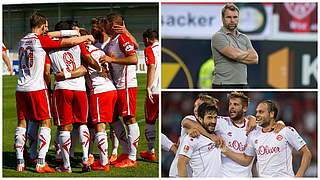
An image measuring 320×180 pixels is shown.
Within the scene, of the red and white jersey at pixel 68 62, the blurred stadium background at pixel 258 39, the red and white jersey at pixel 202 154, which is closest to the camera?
the blurred stadium background at pixel 258 39

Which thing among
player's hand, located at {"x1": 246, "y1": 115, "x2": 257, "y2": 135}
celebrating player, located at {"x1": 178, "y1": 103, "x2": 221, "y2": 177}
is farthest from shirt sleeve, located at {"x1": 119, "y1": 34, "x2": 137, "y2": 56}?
player's hand, located at {"x1": 246, "y1": 115, "x2": 257, "y2": 135}

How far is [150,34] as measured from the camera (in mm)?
6117

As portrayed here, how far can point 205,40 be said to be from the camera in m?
6.07

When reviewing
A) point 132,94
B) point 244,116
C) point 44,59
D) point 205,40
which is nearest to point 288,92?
point 244,116

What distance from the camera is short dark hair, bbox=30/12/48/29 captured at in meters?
6.21

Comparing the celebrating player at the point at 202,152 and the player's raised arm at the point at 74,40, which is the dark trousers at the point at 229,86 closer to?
the celebrating player at the point at 202,152

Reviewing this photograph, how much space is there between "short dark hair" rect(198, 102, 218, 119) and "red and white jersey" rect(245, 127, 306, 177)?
43cm

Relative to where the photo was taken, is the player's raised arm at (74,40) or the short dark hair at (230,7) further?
the player's raised arm at (74,40)

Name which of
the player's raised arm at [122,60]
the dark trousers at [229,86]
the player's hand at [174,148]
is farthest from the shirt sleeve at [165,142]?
the player's raised arm at [122,60]

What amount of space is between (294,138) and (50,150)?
234 cm

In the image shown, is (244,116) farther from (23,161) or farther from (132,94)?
(23,161)

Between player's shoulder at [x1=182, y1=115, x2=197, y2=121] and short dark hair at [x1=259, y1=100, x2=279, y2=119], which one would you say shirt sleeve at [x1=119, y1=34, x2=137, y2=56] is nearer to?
player's shoulder at [x1=182, y1=115, x2=197, y2=121]

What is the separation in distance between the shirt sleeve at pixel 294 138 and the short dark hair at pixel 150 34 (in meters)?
1.50

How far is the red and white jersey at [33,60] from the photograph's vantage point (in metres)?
6.26
